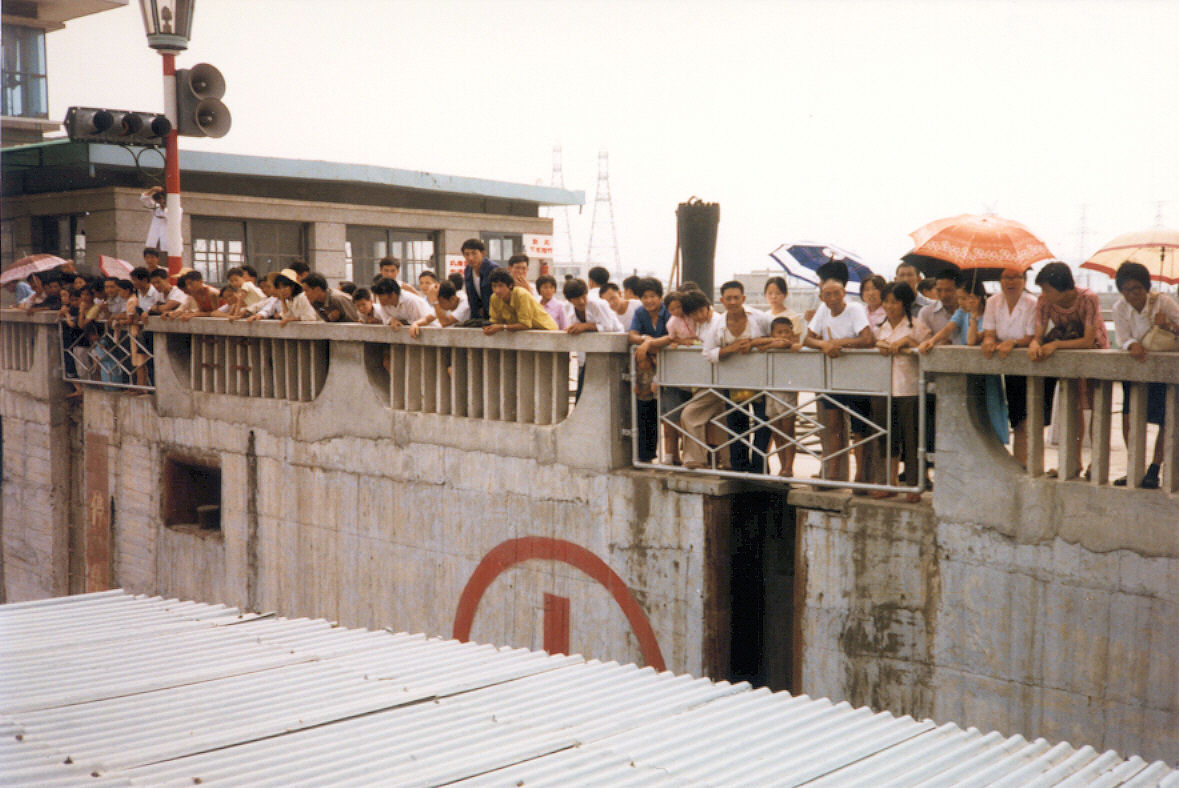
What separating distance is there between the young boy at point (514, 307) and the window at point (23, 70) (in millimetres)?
10211

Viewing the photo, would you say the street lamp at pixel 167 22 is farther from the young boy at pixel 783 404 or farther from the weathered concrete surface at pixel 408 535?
the young boy at pixel 783 404

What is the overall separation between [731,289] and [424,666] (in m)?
3.42

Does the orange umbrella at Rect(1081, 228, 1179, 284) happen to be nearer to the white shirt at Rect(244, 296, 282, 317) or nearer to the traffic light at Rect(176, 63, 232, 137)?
the white shirt at Rect(244, 296, 282, 317)

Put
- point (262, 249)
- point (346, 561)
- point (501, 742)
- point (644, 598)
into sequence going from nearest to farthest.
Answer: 1. point (501, 742)
2. point (644, 598)
3. point (346, 561)
4. point (262, 249)

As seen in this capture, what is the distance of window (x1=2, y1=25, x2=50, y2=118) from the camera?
53.7 feet

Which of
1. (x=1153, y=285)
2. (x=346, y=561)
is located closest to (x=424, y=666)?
(x=1153, y=285)

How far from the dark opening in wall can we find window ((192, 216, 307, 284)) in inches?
222

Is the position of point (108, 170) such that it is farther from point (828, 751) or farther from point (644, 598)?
point (828, 751)

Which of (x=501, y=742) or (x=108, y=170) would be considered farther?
(x=108, y=170)

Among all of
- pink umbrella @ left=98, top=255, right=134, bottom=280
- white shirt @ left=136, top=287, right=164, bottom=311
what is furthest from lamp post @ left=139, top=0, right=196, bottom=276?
pink umbrella @ left=98, top=255, right=134, bottom=280

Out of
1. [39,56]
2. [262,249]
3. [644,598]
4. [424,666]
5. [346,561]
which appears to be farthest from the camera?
[262,249]

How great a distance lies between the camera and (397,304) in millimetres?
10438

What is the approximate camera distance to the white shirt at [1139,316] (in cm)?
615

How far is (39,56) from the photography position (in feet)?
57.2
